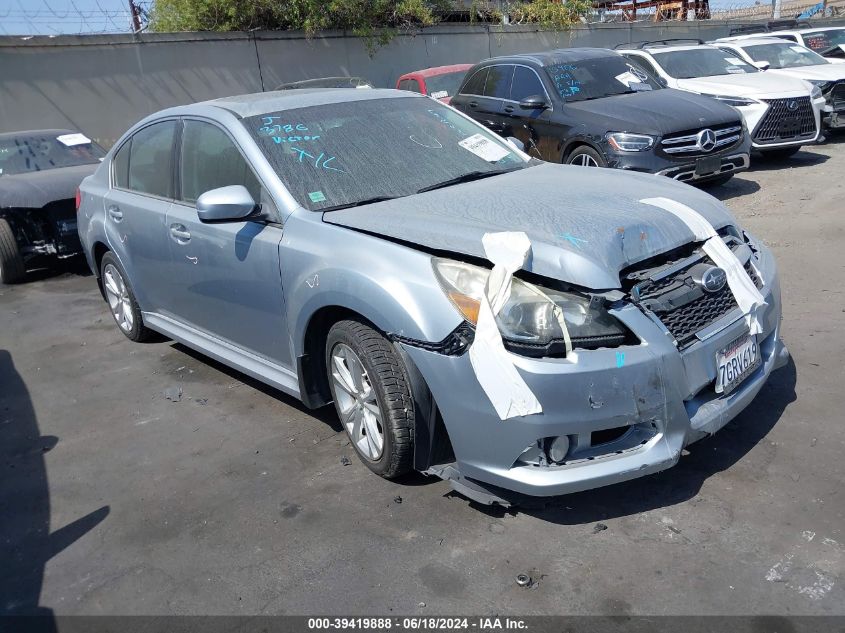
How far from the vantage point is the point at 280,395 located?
4758 mm

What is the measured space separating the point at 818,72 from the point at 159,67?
12.2 metres

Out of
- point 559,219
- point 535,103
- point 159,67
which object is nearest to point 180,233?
point 559,219

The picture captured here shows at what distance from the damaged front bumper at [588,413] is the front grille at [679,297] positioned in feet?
0.22

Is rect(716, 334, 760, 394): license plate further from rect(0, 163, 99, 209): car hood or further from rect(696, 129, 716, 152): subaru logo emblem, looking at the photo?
rect(0, 163, 99, 209): car hood

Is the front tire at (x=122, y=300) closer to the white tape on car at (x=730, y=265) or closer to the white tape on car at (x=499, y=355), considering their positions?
the white tape on car at (x=499, y=355)

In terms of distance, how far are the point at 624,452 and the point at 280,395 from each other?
2411 millimetres

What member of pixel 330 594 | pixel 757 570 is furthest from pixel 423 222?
pixel 757 570

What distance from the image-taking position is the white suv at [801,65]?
1146 cm

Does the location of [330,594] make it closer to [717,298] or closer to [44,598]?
[44,598]

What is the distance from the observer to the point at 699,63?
1119 centimetres

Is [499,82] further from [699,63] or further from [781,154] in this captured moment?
[781,154]

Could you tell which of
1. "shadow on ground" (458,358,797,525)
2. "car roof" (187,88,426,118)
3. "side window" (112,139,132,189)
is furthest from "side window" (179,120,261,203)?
"shadow on ground" (458,358,797,525)

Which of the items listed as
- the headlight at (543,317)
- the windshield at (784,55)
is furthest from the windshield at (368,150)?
the windshield at (784,55)

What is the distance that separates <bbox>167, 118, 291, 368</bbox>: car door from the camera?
3951 mm
